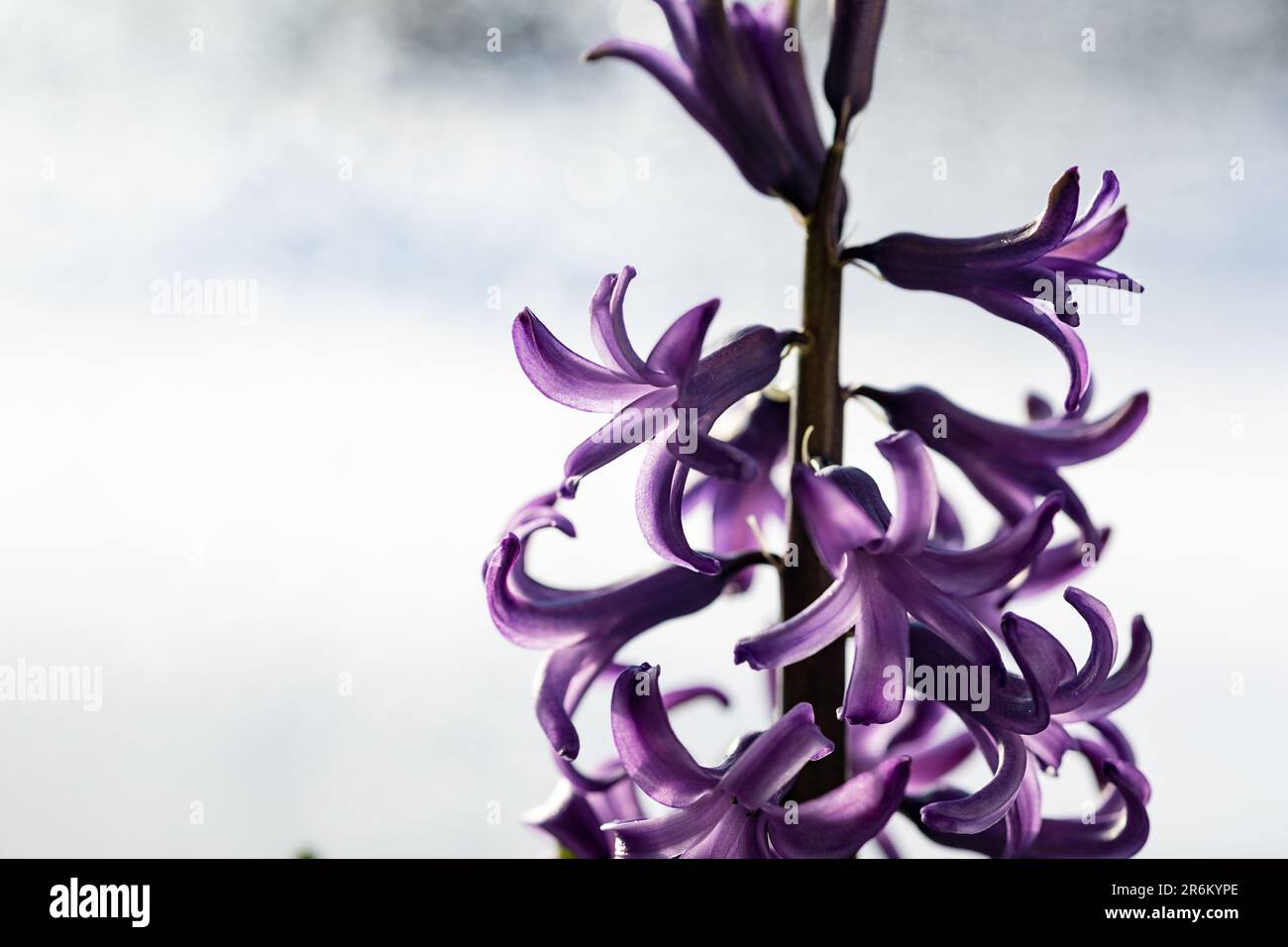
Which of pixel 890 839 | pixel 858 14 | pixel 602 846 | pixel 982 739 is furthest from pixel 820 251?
pixel 890 839

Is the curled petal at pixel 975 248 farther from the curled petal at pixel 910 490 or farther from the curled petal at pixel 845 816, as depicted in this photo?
the curled petal at pixel 845 816

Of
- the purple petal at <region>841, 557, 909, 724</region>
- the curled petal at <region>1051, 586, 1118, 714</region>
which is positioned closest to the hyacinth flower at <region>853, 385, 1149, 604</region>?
the curled petal at <region>1051, 586, 1118, 714</region>

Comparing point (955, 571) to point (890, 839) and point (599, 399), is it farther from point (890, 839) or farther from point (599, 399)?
point (890, 839)

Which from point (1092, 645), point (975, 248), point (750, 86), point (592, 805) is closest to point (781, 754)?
point (1092, 645)

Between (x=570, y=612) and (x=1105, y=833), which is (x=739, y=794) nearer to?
(x=570, y=612)

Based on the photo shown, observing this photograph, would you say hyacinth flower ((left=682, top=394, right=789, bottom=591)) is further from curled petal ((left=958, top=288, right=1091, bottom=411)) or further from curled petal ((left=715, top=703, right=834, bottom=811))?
curled petal ((left=715, top=703, right=834, bottom=811))

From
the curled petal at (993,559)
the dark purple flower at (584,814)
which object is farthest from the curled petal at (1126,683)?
the dark purple flower at (584,814)
